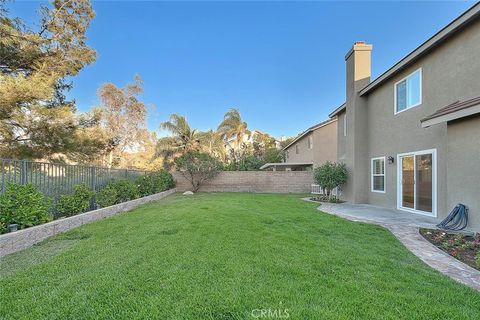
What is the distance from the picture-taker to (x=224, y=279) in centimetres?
342

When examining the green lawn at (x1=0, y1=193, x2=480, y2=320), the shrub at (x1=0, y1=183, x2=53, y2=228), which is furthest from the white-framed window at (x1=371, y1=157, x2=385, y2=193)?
the shrub at (x1=0, y1=183, x2=53, y2=228)

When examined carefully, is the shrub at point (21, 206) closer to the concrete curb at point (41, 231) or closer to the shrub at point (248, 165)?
the concrete curb at point (41, 231)

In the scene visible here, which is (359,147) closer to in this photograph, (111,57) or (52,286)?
(52,286)

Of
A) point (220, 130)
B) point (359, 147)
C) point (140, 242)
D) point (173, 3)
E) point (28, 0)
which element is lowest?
point (140, 242)

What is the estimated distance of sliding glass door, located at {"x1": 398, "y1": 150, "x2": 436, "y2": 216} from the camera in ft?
27.3

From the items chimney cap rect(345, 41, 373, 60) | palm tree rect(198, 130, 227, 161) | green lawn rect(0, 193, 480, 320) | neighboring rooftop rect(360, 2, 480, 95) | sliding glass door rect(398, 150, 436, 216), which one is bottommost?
green lawn rect(0, 193, 480, 320)

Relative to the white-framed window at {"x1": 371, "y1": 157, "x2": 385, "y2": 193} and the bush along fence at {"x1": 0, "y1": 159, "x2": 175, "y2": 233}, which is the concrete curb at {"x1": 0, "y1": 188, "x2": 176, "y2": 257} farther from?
the white-framed window at {"x1": 371, "y1": 157, "x2": 385, "y2": 193}

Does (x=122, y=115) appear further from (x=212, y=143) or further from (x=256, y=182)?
(x=256, y=182)

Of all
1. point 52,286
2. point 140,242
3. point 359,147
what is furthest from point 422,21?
point 52,286

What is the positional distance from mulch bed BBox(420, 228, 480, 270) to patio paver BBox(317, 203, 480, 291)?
15 centimetres


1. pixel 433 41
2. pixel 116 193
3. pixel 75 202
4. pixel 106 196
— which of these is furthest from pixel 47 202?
pixel 433 41

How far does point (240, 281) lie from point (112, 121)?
83.1 ft

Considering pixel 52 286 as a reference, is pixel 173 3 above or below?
above

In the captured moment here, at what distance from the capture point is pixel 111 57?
17797mm
